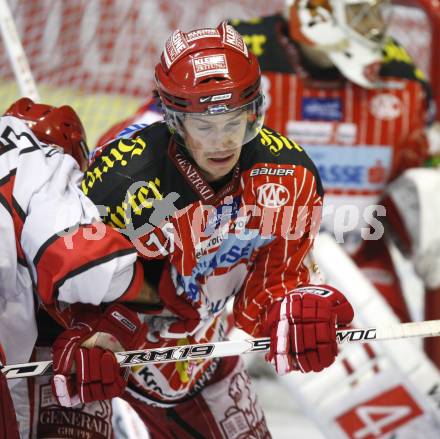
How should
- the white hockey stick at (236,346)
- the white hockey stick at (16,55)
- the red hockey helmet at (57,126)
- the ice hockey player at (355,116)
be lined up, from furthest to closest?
1. the ice hockey player at (355,116)
2. the white hockey stick at (16,55)
3. the red hockey helmet at (57,126)
4. the white hockey stick at (236,346)

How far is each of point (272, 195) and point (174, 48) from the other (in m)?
0.33

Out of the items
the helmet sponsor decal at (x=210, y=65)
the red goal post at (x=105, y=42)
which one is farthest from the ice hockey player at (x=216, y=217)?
the red goal post at (x=105, y=42)

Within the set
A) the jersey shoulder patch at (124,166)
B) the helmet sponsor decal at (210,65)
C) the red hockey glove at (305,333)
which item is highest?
the helmet sponsor decal at (210,65)

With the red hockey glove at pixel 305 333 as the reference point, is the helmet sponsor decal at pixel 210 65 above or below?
above

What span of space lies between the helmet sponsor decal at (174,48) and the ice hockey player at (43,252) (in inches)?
10.5

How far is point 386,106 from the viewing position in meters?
3.35

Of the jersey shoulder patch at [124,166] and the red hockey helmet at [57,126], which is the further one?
the red hockey helmet at [57,126]

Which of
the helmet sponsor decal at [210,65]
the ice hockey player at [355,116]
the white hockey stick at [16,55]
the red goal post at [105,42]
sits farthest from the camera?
the red goal post at [105,42]

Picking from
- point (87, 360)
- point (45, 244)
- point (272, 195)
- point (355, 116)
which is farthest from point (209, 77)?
point (355, 116)

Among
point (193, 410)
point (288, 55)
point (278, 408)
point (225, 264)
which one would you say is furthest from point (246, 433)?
point (288, 55)

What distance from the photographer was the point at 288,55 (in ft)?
10.8

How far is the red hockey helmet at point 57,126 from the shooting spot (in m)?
Answer: 2.14

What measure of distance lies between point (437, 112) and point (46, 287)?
197 centimetres

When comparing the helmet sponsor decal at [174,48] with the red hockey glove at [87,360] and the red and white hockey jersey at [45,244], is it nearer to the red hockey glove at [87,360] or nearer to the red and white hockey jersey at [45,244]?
the red and white hockey jersey at [45,244]
